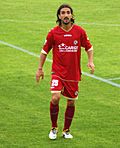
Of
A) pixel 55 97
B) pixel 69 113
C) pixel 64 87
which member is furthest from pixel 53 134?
pixel 64 87

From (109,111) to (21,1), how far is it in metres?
17.2

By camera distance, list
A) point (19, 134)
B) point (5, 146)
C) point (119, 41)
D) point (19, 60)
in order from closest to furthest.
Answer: point (5, 146) < point (19, 134) < point (19, 60) < point (119, 41)

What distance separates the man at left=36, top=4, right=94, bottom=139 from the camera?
34.8ft

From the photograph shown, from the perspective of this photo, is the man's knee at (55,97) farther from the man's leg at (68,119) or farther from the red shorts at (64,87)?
the man's leg at (68,119)

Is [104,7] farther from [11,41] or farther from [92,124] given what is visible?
[92,124]

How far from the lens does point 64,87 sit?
1077 cm

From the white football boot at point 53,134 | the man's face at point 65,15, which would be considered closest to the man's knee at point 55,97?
the white football boot at point 53,134

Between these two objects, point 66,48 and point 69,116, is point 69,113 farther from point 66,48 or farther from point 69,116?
point 66,48

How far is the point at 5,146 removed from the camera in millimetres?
10375

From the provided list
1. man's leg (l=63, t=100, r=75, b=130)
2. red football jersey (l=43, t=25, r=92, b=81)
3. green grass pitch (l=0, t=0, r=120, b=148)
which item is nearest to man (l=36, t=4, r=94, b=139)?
red football jersey (l=43, t=25, r=92, b=81)

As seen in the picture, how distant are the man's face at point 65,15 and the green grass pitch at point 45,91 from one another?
192 centimetres

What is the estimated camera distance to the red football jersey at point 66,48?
34.8ft

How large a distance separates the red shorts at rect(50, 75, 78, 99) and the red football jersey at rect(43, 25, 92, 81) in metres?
0.07

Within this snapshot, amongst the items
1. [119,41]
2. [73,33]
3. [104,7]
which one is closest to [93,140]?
[73,33]
